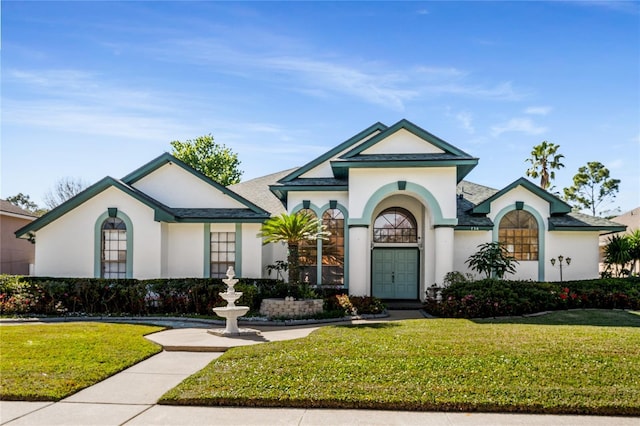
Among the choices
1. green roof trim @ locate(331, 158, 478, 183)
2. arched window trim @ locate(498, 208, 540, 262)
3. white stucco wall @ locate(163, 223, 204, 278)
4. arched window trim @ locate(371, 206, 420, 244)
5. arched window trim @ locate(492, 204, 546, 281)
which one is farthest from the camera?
arched window trim @ locate(371, 206, 420, 244)

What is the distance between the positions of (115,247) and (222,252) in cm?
400

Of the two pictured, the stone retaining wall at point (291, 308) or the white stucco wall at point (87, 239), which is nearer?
the stone retaining wall at point (291, 308)

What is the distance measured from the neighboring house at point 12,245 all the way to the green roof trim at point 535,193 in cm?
2286

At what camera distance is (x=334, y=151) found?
19.5 metres

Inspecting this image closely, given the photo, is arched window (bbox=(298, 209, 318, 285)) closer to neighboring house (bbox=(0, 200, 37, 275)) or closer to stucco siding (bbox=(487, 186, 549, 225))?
stucco siding (bbox=(487, 186, 549, 225))

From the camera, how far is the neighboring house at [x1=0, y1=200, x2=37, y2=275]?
23078 mm

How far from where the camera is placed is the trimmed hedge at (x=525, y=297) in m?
14.2

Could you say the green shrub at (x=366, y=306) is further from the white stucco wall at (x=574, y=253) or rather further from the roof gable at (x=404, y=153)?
the white stucco wall at (x=574, y=253)

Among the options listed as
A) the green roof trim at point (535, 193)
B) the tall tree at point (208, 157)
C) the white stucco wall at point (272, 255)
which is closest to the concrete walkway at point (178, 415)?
the white stucco wall at point (272, 255)

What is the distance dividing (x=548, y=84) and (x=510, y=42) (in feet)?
9.77

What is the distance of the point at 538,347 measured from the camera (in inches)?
350

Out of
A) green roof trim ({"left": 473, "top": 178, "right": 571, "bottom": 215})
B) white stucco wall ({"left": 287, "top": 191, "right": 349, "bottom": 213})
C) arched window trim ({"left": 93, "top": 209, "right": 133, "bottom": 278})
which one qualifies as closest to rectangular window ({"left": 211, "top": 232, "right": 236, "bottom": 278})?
white stucco wall ({"left": 287, "top": 191, "right": 349, "bottom": 213})

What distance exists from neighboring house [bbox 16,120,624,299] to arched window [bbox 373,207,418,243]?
0.04 m

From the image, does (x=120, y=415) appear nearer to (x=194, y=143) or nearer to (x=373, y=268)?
(x=373, y=268)
